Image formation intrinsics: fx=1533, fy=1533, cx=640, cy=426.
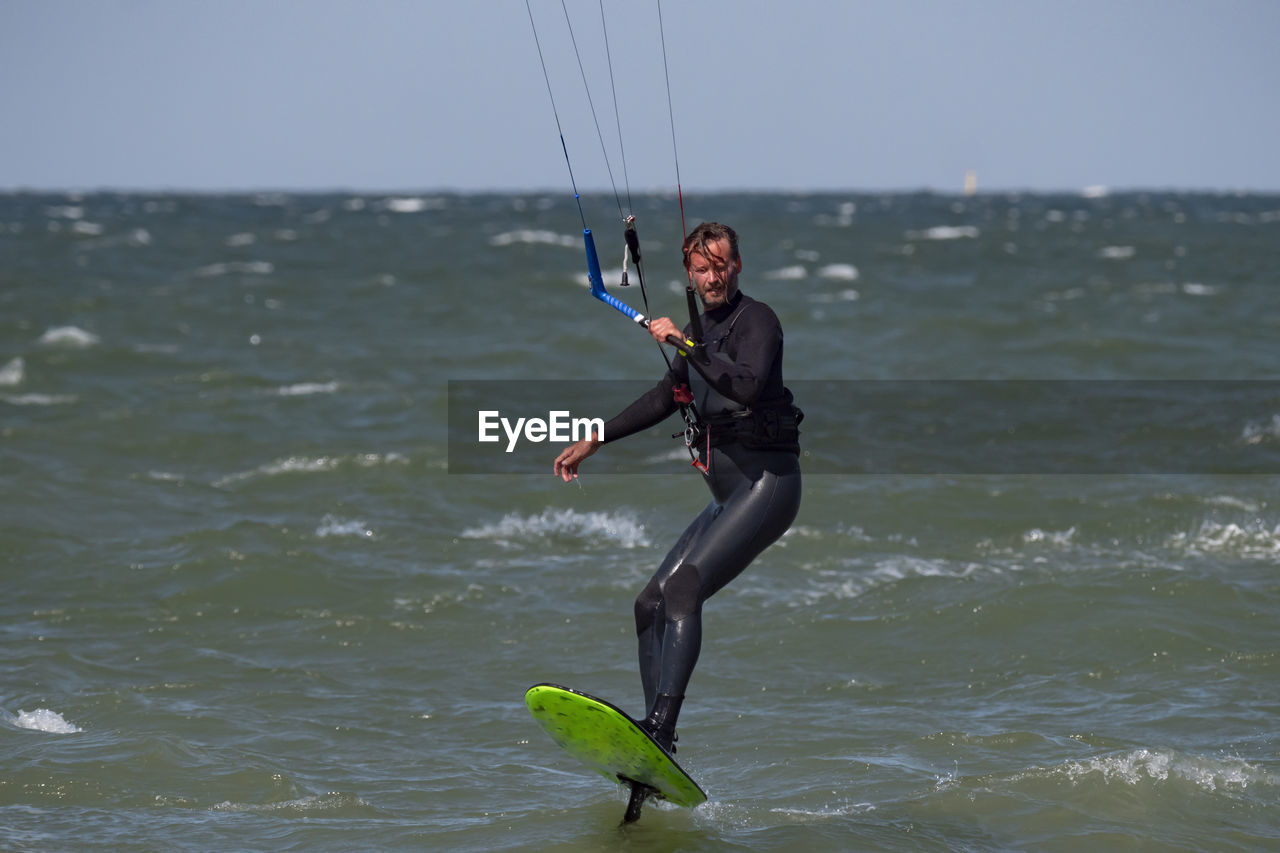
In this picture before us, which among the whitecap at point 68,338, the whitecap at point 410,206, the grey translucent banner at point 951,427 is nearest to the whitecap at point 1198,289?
the grey translucent banner at point 951,427

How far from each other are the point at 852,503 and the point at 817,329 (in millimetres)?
14491

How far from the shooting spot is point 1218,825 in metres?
6.79

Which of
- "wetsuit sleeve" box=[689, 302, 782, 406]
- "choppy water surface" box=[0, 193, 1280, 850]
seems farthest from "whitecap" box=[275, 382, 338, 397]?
"wetsuit sleeve" box=[689, 302, 782, 406]

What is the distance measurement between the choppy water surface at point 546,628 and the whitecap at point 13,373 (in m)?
0.16

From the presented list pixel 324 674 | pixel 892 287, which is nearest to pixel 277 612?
pixel 324 674

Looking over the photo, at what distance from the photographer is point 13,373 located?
71.7 feet

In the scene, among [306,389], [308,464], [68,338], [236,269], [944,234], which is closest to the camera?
A: [308,464]

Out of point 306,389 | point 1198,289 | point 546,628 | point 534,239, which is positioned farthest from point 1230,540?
point 534,239

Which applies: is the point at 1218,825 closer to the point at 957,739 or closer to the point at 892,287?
the point at 957,739

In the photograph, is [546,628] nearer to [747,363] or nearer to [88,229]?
[747,363]

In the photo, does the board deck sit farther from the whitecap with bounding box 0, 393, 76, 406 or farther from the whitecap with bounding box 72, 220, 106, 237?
the whitecap with bounding box 72, 220, 106, 237

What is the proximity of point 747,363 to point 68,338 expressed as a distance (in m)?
21.6

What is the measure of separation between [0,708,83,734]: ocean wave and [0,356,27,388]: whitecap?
1354cm

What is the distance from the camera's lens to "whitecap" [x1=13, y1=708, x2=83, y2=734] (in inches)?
327
